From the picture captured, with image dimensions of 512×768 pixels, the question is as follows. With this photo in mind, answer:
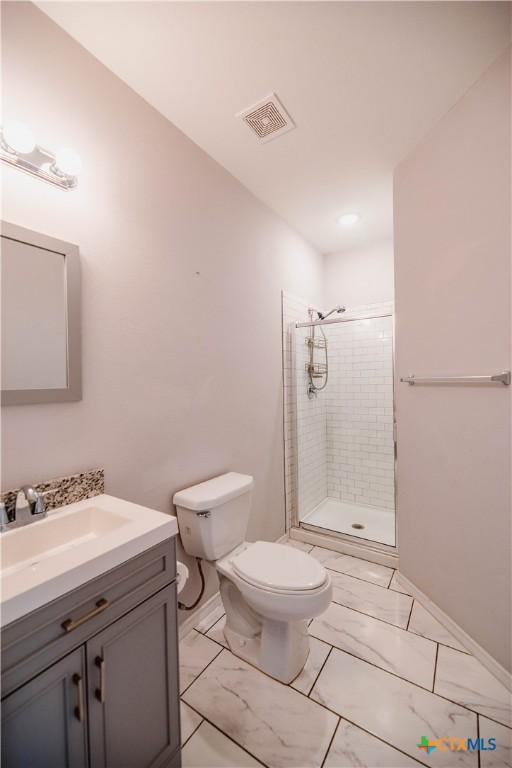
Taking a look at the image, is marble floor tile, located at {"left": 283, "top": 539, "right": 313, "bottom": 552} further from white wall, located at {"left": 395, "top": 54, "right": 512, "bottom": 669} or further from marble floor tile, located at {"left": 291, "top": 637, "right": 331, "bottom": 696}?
marble floor tile, located at {"left": 291, "top": 637, "right": 331, "bottom": 696}

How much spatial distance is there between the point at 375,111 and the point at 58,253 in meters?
1.66

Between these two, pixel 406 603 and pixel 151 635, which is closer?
pixel 151 635

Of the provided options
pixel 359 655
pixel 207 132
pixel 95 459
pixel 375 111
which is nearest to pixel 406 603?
pixel 359 655

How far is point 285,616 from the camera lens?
52.5 inches

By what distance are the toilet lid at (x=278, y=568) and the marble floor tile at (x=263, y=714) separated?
449 millimetres

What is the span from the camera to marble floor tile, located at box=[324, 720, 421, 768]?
111 centimetres

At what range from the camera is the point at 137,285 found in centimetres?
147

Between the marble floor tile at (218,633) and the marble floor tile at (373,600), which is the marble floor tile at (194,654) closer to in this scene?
the marble floor tile at (218,633)

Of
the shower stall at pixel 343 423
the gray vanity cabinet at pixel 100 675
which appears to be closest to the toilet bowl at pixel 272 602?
the gray vanity cabinet at pixel 100 675

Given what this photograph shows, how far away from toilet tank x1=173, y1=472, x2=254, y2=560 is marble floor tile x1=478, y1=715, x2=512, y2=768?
1.16m

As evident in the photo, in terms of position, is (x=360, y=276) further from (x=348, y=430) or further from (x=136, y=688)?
(x=136, y=688)

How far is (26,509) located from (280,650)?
1.20 meters

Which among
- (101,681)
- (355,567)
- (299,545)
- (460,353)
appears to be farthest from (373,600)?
(101,681)

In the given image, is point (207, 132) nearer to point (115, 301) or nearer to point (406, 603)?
point (115, 301)
